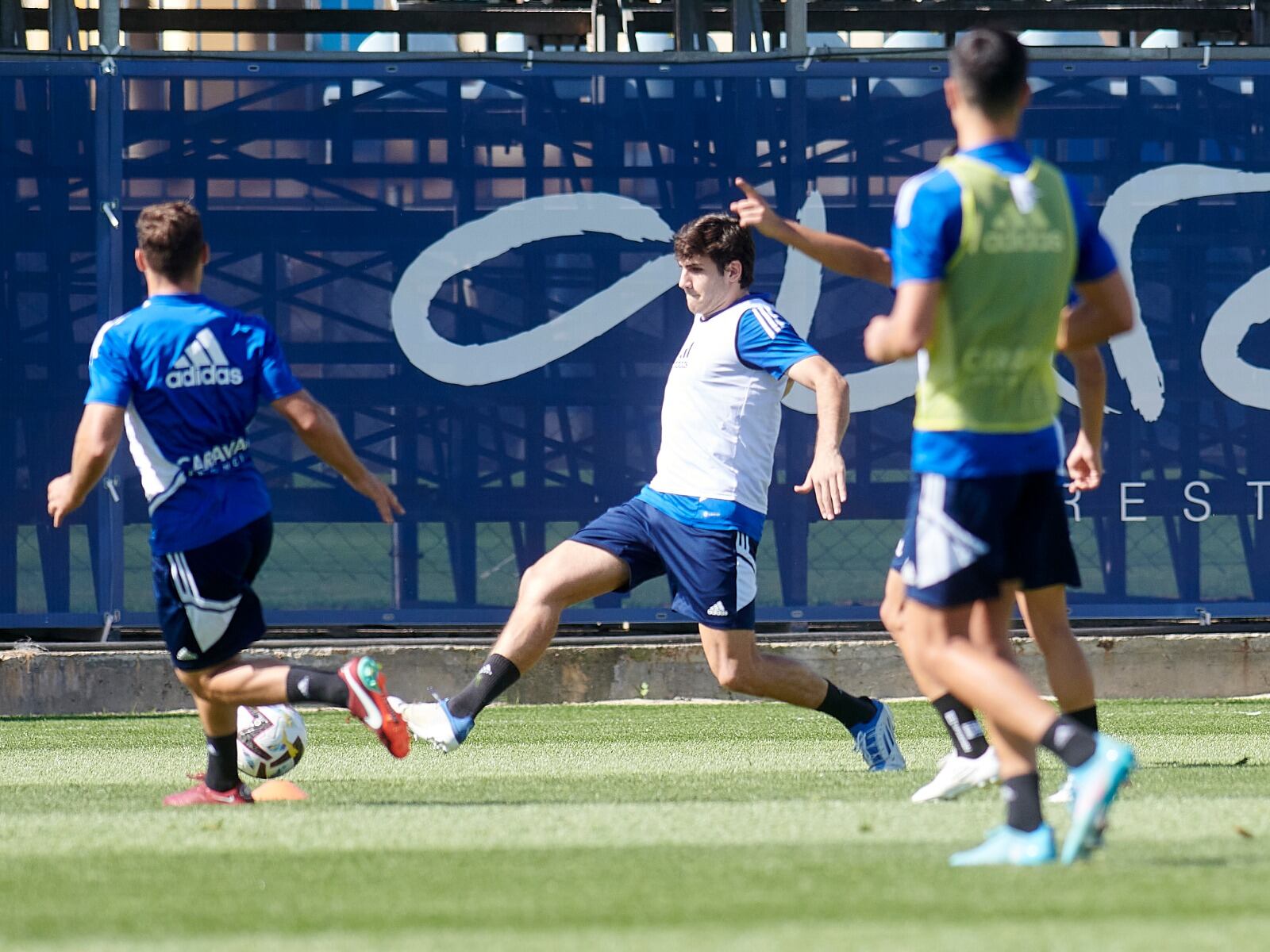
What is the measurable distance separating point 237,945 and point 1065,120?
26.2 feet

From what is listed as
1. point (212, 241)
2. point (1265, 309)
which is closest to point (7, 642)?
point (212, 241)

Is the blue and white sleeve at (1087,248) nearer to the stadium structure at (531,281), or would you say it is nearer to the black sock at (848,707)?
the black sock at (848,707)

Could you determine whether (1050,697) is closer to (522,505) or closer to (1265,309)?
(1265,309)

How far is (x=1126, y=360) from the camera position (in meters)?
9.99

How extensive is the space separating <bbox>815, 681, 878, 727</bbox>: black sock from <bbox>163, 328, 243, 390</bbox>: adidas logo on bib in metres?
2.37

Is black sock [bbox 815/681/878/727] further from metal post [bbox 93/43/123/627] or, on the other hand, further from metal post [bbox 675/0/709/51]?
metal post [bbox 675/0/709/51]

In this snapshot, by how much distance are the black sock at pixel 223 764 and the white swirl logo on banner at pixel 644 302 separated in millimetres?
4538

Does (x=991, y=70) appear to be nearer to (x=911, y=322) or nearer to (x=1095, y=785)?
(x=911, y=322)

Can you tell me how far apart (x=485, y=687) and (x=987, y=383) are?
2.80 m

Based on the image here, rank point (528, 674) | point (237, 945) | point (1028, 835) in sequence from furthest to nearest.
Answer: point (528, 674) → point (1028, 835) → point (237, 945)

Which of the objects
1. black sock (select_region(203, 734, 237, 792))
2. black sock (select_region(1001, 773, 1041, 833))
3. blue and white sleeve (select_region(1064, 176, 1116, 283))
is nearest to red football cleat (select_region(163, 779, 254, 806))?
black sock (select_region(203, 734, 237, 792))

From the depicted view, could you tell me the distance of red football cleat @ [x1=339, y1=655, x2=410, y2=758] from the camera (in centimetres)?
532

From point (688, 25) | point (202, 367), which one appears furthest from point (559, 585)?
point (688, 25)

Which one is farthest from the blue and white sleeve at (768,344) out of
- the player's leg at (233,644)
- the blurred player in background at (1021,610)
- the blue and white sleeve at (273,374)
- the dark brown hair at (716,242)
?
the player's leg at (233,644)
